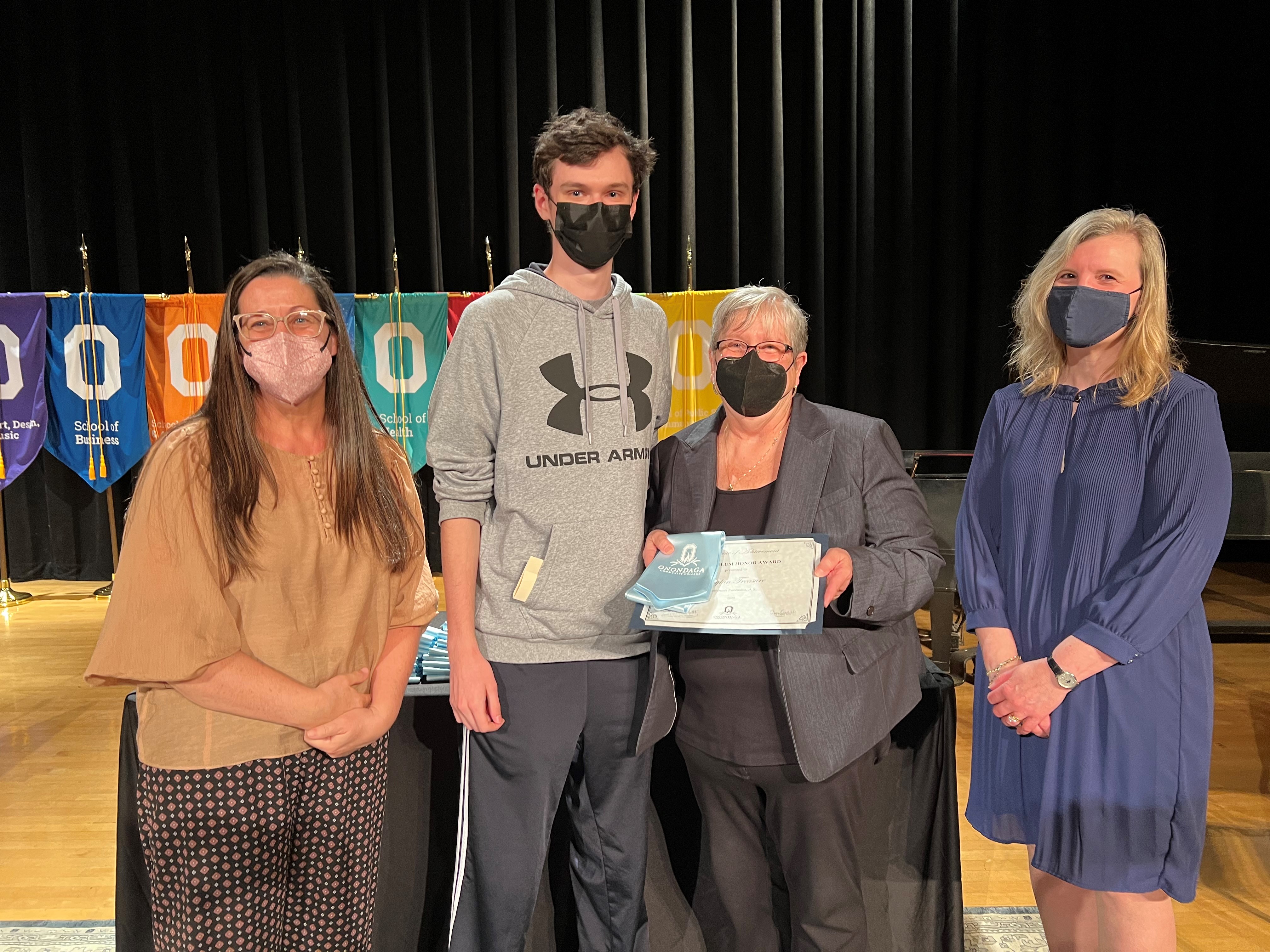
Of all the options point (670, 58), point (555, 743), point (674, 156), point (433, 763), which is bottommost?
point (433, 763)

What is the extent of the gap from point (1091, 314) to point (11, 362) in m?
6.53

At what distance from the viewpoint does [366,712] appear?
5.00 ft

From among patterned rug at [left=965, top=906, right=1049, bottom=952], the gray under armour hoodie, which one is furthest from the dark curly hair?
patterned rug at [left=965, top=906, right=1049, bottom=952]

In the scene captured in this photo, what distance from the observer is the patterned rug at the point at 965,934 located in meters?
2.31

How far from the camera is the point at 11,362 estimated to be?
5957 millimetres

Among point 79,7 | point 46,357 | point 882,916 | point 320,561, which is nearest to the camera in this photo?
point 320,561

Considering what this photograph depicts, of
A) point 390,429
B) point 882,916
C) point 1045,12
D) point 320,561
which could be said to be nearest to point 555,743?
point 320,561

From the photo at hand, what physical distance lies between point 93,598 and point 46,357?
164cm

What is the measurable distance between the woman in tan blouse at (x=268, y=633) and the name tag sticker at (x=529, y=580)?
7.2 inches

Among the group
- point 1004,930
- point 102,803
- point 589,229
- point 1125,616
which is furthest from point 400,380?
point 1125,616

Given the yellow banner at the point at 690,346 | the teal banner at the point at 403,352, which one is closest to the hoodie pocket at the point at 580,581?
the yellow banner at the point at 690,346

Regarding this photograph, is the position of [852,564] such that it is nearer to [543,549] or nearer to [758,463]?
[758,463]

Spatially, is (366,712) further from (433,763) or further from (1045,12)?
(1045,12)

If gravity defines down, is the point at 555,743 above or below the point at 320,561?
below
